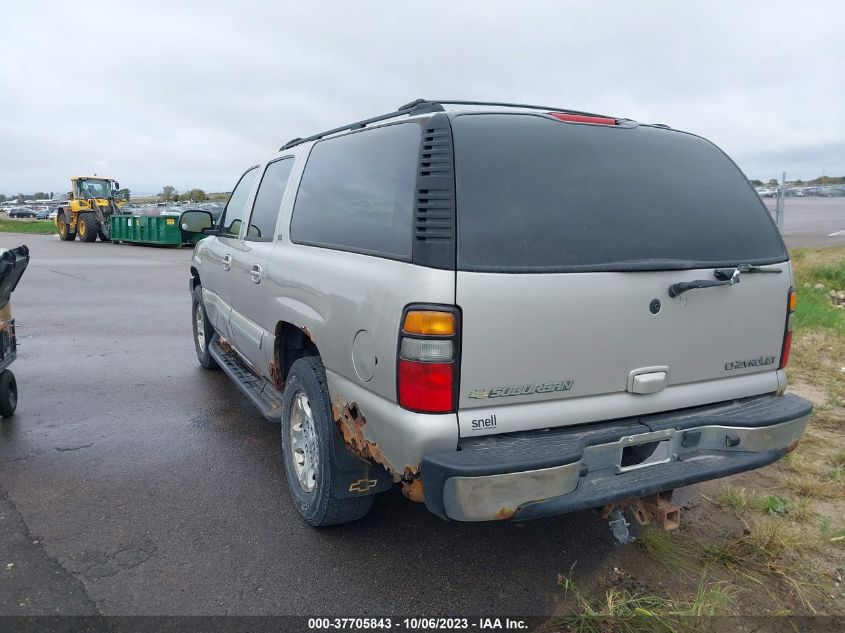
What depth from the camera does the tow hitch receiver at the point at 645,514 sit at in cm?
296

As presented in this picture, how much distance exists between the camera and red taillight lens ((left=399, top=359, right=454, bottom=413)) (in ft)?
8.29

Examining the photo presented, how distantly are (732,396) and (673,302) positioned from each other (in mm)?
640

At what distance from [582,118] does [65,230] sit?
101 feet

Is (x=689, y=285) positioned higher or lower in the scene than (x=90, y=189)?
lower

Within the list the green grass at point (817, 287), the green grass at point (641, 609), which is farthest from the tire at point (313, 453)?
the green grass at point (817, 287)

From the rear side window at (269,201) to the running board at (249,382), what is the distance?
997mm

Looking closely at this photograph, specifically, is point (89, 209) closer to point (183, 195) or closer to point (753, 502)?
point (753, 502)

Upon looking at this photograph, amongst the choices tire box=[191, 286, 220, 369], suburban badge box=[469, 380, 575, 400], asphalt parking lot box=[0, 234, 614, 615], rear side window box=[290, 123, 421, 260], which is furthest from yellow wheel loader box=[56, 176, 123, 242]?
suburban badge box=[469, 380, 575, 400]

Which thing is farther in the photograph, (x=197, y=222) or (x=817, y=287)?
(x=817, y=287)

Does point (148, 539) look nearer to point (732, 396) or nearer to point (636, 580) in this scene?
point (636, 580)

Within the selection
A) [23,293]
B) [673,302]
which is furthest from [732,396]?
[23,293]

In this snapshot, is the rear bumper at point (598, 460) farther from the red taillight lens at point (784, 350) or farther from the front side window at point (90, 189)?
the front side window at point (90, 189)

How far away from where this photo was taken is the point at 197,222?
5602 millimetres

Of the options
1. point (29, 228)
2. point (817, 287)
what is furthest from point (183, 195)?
point (817, 287)
